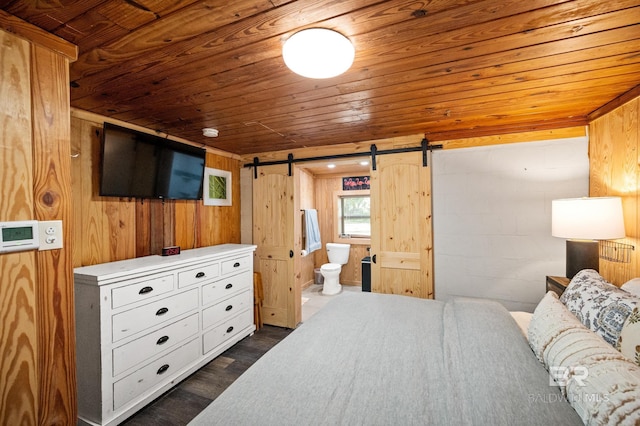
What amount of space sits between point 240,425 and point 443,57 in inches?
73.1

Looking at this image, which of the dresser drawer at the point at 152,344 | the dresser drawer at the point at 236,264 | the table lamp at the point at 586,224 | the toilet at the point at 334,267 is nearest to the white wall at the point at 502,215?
the table lamp at the point at 586,224

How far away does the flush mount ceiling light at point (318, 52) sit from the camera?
1225 millimetres

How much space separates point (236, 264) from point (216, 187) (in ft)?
3.48

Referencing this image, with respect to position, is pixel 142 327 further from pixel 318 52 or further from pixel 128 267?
pixel 318 52

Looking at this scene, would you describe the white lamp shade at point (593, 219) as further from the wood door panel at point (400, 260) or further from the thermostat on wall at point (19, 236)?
the thermostat on wall at point (19, 236)

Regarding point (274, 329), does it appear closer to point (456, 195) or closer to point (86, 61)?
point (456, 195)

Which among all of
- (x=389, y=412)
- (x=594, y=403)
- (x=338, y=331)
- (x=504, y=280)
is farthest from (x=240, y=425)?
(x=504, y=280)

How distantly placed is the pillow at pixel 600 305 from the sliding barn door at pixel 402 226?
54.8 inches

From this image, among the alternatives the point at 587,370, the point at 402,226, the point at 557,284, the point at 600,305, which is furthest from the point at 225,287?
the point at 557,284

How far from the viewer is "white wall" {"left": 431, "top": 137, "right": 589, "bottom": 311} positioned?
2508 mm

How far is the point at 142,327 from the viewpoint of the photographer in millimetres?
2025

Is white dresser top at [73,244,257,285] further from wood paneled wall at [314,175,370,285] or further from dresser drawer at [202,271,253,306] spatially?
wood paneled wall at [314,175,370,285]

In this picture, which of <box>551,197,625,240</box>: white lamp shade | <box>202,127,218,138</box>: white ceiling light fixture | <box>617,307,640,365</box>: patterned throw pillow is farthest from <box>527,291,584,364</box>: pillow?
<box>202,127,218,138</box>: white ceiling light fixture

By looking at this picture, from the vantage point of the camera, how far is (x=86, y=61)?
4.76 ft
